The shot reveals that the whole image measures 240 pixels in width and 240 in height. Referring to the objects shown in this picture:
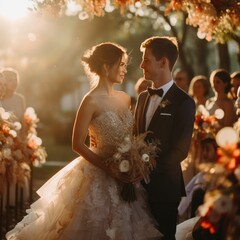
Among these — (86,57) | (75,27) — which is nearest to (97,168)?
(86,57)

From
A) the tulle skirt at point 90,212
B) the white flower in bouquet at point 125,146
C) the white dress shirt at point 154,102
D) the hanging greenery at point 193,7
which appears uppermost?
the hanging greenery at point 193,7

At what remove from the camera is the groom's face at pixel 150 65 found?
19.7ft

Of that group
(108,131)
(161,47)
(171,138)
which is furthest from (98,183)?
(161,47)

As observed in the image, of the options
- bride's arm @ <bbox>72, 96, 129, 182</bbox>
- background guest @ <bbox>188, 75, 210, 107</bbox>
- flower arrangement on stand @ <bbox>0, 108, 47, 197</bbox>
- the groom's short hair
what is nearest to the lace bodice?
bride's arm @ <bbox>72, 96, 129, 182</bbox>

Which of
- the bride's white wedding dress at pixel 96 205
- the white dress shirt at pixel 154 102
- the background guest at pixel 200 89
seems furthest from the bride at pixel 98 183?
the background guest at pixel 200 89

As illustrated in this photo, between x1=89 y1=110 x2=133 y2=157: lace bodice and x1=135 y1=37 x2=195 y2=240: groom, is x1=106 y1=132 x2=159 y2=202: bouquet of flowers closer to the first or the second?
x1=135 y1=37 x2=195 y2=240: groom

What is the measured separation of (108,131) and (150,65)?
0.75m

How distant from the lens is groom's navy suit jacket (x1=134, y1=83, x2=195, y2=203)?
5828 millimetres

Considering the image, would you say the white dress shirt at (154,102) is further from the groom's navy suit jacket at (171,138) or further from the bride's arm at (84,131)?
the bride's arm at (84,131)

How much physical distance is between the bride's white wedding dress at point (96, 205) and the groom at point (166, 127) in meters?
0.19

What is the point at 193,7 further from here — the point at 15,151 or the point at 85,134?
the point at 15,151

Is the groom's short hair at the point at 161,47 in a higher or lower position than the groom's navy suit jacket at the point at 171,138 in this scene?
higher

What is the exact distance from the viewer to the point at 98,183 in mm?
6312

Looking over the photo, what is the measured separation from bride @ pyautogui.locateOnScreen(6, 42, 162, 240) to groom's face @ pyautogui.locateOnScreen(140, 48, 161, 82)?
1.03 ft
